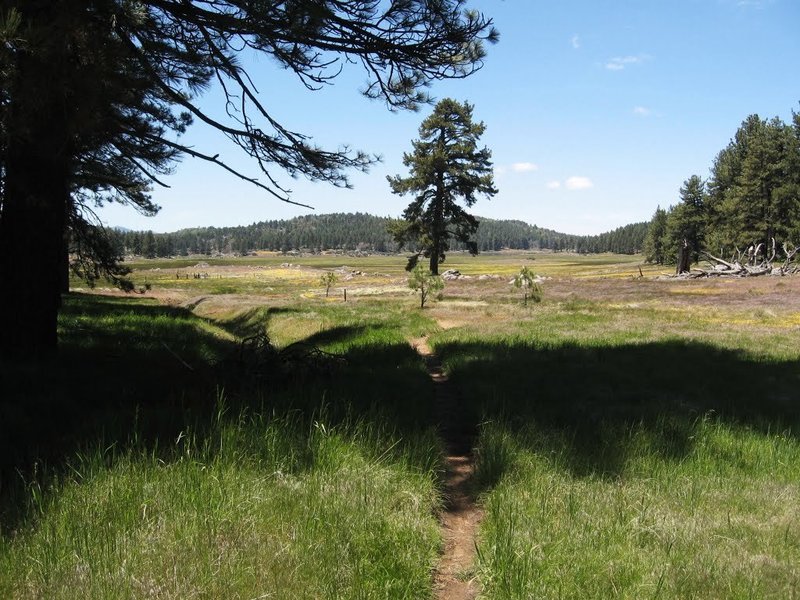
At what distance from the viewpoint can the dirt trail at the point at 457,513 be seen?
10.00 feet

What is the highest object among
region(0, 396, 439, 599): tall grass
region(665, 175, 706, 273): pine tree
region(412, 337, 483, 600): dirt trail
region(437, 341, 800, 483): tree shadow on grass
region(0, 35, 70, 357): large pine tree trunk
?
region(665, 175, 706, 273): pine tree

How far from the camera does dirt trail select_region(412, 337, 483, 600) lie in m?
3.05

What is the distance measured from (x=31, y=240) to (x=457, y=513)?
6169 millimetres

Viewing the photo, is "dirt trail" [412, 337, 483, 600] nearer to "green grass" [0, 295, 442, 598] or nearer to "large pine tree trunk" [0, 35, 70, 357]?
"green grass" [0, 295, 442, 598]

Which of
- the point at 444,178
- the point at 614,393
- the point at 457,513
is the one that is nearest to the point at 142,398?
the point at 457,513

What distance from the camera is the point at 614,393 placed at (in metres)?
7.49

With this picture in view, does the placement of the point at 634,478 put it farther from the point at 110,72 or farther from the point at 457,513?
the point at 110,72

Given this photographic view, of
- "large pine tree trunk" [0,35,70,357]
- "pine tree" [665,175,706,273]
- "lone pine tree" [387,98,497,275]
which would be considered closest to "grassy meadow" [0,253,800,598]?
"large pine tree trunk" [0,35,70,357]

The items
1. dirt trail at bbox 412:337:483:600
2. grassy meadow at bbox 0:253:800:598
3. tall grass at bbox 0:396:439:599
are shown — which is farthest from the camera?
dirt trail at bbox 412:337:483:600

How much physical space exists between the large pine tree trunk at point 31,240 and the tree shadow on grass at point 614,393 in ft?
18.7

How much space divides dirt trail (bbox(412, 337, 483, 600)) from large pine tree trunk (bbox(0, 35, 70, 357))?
5.26 meters

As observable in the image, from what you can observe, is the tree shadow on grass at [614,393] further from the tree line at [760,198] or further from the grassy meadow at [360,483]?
the tree line at [760,198]

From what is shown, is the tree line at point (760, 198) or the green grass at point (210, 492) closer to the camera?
the green grass at point (210, 492)

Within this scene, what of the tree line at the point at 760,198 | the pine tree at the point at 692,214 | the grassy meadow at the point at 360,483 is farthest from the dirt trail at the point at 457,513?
the pine tree at the point at 692,214
